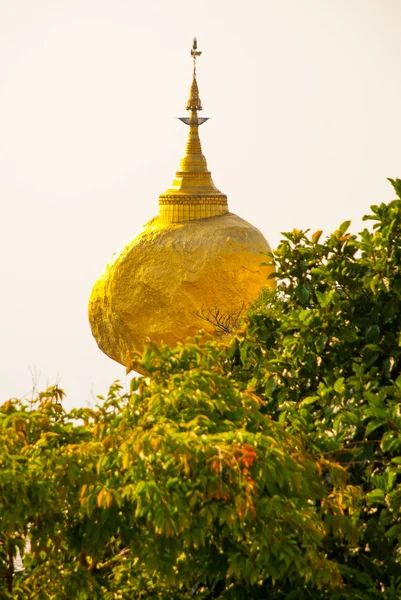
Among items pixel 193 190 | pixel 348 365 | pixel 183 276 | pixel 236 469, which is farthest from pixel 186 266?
pixel 236 469

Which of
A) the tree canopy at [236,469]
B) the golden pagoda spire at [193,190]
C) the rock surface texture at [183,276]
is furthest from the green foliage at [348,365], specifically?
the golden pagoda spire at [193,190]

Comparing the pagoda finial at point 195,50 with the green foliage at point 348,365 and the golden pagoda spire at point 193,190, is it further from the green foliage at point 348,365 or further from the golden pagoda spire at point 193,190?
the green foliage at point 348,365

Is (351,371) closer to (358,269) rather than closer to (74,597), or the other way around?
(358,269)

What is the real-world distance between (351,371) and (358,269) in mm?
686

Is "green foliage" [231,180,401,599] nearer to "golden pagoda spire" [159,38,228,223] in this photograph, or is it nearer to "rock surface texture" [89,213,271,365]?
"rock surface texture" [89,213,271,365]

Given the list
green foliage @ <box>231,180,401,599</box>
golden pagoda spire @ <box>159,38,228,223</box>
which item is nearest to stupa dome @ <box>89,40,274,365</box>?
golden pagoda spire @ <box>159,38,228,223</box>

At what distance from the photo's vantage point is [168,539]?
6.15 meters

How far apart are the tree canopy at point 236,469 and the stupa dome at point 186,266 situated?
8.18 m

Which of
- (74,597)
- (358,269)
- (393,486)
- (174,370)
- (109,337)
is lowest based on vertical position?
(74,597)

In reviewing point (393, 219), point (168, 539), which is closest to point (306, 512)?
point (168, 539)

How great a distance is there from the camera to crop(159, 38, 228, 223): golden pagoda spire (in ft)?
55.4

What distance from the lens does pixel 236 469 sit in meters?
5.93

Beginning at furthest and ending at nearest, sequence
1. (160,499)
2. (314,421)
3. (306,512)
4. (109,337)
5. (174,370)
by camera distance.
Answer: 1. (109,337)
2. (314,421)
3. (174,370)
4. (306,512)
5. (160,499)

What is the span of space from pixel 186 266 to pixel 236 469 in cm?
1065
